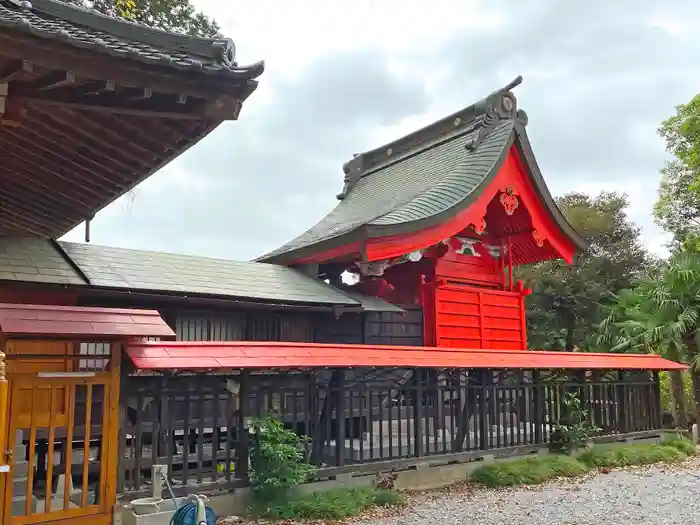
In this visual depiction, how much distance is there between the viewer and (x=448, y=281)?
1273 cm

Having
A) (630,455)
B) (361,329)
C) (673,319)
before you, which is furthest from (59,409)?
(673,319)

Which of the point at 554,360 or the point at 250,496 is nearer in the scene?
the point at 250,496

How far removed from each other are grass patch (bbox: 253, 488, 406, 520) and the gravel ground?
0.82 ft

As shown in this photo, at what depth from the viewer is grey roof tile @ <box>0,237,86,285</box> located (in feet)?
26.3

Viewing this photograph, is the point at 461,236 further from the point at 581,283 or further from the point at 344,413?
the point at 581,283

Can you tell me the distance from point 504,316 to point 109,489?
362 inches

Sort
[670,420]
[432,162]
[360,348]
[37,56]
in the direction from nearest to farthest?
1. [37,56]
2. [360,348]
3. [432,162]
4. [670,420]

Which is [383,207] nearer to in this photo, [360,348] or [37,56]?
[360,348]

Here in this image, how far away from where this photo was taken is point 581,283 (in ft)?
77.9

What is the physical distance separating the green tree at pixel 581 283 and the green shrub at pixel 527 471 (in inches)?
521

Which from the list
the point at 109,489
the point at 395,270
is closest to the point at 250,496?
the point at 109,489

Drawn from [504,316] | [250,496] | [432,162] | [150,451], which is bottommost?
[250,496]

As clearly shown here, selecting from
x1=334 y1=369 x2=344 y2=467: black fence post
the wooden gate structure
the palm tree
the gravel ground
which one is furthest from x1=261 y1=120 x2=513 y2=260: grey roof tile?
the palm tree

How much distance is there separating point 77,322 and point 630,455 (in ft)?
31.0
